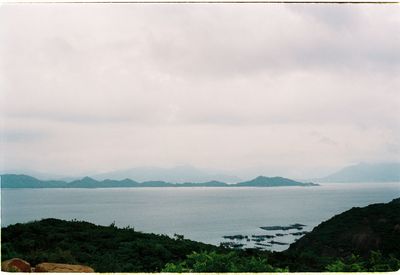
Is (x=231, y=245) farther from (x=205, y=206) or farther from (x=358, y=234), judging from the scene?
(x=358, y=234)

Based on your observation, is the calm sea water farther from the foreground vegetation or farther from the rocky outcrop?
the rocky outcrop

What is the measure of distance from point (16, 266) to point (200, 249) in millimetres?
3617

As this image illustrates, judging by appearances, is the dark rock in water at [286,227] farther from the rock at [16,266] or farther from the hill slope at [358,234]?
the rock at [16,266]

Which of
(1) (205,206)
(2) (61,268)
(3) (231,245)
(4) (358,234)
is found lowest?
(2) (61,268)

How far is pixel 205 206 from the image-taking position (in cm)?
1331

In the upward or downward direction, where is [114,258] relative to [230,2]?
downward

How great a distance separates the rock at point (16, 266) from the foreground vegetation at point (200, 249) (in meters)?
0.48

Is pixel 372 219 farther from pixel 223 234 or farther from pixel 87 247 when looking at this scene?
pixel 87 247

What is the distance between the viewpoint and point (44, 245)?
10781 mm

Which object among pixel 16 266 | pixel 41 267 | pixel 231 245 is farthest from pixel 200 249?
pixel 16 266

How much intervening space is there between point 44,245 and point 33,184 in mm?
1904

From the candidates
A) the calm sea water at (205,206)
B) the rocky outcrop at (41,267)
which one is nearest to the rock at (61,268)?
the rocky outcrop at (41,267)

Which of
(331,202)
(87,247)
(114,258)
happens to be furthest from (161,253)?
(331,202)

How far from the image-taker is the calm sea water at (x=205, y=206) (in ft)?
42.0
